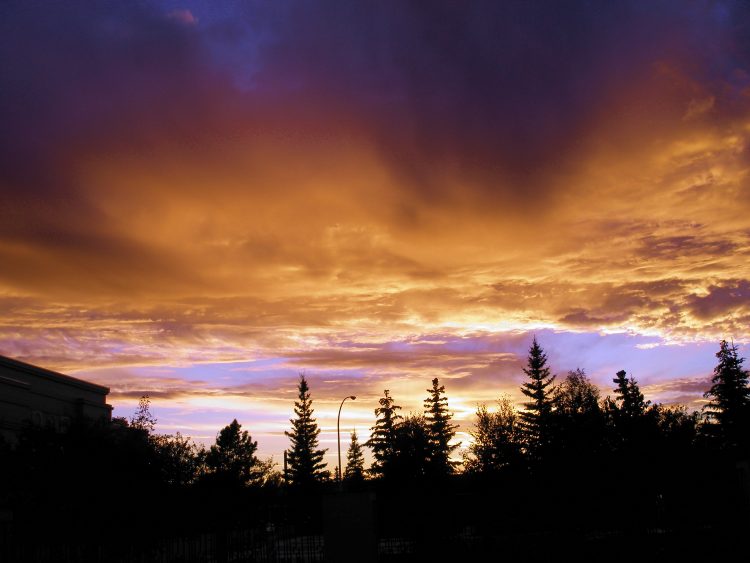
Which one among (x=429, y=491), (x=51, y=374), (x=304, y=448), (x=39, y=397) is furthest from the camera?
(x=304, y=448)

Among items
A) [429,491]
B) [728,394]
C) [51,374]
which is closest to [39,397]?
[51,374]

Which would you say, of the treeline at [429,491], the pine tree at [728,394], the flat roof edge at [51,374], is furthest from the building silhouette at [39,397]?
the pine tree at [728,394]

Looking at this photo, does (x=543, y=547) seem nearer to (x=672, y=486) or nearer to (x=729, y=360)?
(x=672, y=486)

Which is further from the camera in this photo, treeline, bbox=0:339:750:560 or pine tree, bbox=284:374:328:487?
pine tree, bbox=284:374:328:487

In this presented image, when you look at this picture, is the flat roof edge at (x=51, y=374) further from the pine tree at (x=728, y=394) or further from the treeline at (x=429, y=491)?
the pine tree at (x=728, y=394)

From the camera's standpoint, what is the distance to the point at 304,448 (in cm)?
8950

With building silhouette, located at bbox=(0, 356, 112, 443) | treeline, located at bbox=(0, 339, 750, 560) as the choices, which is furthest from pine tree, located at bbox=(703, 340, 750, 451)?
building silhouette, located at bbox=(0, 356, 112, 443)

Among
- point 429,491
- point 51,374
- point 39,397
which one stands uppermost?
point 51,374

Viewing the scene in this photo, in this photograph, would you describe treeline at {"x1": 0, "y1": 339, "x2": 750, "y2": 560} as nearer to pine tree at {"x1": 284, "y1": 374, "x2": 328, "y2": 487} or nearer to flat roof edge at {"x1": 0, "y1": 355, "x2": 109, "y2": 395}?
flat roof edge at {"x1": 0, "y1": 355, "x2": 109, "y2": 395}

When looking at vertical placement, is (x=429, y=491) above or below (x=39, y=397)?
below

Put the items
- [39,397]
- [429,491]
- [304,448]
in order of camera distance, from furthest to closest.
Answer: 1. [304,448]
2. [39,397]
3. [429,491]

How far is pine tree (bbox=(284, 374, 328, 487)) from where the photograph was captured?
8612 centimetres

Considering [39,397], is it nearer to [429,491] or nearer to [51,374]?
[51,374]

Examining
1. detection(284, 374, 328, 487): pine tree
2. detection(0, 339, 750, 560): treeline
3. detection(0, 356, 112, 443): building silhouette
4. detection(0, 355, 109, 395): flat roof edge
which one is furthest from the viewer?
detection(284, 374, 328, 487): pine tree
